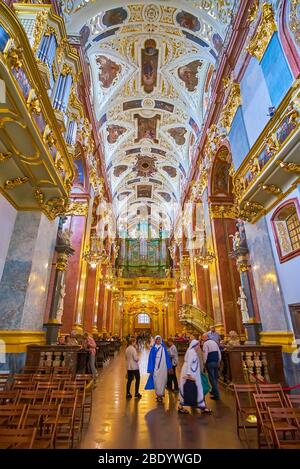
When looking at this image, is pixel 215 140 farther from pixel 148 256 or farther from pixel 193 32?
pixel 148 256

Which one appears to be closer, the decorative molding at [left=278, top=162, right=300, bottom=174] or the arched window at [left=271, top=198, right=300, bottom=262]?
the decorative molding at [left=278, top=162, right=300, bottom=174]

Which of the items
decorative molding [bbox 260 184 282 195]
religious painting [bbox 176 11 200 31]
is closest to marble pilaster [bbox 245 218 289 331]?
decorative molding [bbox 260 184 282 195]

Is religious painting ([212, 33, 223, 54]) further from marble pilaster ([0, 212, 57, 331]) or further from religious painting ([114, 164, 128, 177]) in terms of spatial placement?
religious painting ([114, 164, 128, 177])

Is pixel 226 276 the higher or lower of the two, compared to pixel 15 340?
higher

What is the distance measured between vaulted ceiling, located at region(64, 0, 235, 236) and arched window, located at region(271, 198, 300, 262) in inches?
327

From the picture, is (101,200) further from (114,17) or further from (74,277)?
(114,17)

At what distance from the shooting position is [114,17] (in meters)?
11.2

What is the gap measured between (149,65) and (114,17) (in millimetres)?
2950

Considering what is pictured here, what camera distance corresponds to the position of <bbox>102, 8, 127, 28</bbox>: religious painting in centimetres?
1095

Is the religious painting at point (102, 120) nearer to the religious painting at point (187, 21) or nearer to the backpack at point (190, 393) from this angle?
the religious painting at point (187, 21)

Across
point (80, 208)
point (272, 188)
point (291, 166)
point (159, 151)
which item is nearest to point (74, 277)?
point (80, 208)

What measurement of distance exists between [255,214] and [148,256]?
83.4 feet

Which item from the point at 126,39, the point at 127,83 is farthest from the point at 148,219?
the point at 126,39

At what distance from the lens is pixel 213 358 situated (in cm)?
Result: 563
